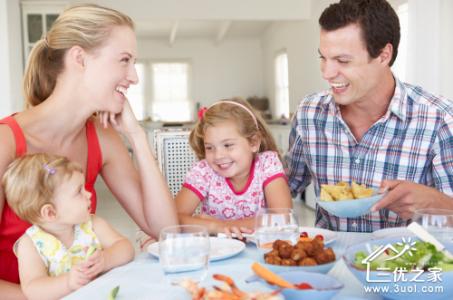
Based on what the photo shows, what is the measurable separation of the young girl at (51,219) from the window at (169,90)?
11155 millimetres

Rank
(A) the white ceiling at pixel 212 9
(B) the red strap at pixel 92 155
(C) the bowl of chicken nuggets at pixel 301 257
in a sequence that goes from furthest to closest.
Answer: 1. (A) the white ceiling at pixel 212 9
2. (B) the red strap at pixel 92 155
3. (C) the bowl of chicken nuggets at pixel 301 257

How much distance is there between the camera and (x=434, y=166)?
175 cm

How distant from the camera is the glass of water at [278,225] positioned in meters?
1.06

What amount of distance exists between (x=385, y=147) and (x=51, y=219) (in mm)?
1145

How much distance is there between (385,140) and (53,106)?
1114 mm

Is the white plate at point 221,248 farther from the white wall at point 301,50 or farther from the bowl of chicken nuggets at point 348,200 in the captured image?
the white wall at point 301,50

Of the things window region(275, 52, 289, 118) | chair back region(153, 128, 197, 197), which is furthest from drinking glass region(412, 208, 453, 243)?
window region(275, 52, 289, 118)

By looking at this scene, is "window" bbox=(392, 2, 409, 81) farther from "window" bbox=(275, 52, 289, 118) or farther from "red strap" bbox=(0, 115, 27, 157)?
"window" bbox=(275, 52, 289, 118)

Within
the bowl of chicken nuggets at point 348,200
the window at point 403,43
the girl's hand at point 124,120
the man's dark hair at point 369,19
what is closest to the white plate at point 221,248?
the bowl of chicken nuggets at point 348,200

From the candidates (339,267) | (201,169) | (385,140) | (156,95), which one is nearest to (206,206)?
Answer: (201,169)

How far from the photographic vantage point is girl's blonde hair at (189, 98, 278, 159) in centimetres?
199

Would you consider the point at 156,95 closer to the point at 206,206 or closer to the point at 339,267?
the point at 206,206

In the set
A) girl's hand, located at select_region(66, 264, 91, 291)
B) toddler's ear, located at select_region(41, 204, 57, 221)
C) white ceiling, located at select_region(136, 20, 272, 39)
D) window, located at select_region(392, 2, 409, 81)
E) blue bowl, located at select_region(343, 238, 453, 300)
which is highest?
white ceiling, located at select_region(136, 20, 272, 39)

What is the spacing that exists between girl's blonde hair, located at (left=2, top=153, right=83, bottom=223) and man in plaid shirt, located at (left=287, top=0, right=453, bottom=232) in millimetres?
1014
